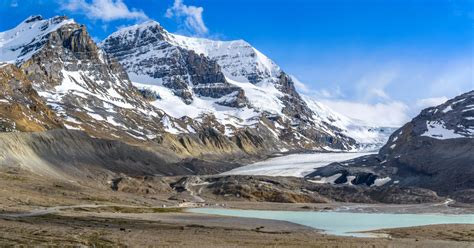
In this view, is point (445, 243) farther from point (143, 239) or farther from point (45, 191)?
point (45, 191)

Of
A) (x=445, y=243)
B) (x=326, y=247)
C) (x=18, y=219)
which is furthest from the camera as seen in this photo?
(x=18, y=219)

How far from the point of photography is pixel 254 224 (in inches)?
4090

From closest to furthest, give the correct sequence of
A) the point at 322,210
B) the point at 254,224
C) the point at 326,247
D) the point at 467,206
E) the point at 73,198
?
1. the point at 326,247
2. the point at 254,224
3. the point at 73,198
4. the point at 322,210
5. the point at 467,206

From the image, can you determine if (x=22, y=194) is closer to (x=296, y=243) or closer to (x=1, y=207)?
(x=1, y=207)

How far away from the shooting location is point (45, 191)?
144 metres

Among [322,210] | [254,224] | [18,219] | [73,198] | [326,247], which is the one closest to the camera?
[326,247]

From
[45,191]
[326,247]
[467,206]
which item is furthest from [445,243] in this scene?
[467,206]

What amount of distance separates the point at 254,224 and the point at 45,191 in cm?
6115

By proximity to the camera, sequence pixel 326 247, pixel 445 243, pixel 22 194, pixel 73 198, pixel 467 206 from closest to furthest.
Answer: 1. pixel 326 247
2. pixel 445 243
3. pixel 22 194
4. pixel 73 198
5. pixel 467 206

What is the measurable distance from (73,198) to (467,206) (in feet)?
357

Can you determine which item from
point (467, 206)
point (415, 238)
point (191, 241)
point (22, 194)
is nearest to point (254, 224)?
point (415, 238)

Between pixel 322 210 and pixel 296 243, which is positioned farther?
pixel 322 210

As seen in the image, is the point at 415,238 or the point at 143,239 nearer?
the point at 143,239

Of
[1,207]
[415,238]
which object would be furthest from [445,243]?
[1,207]
